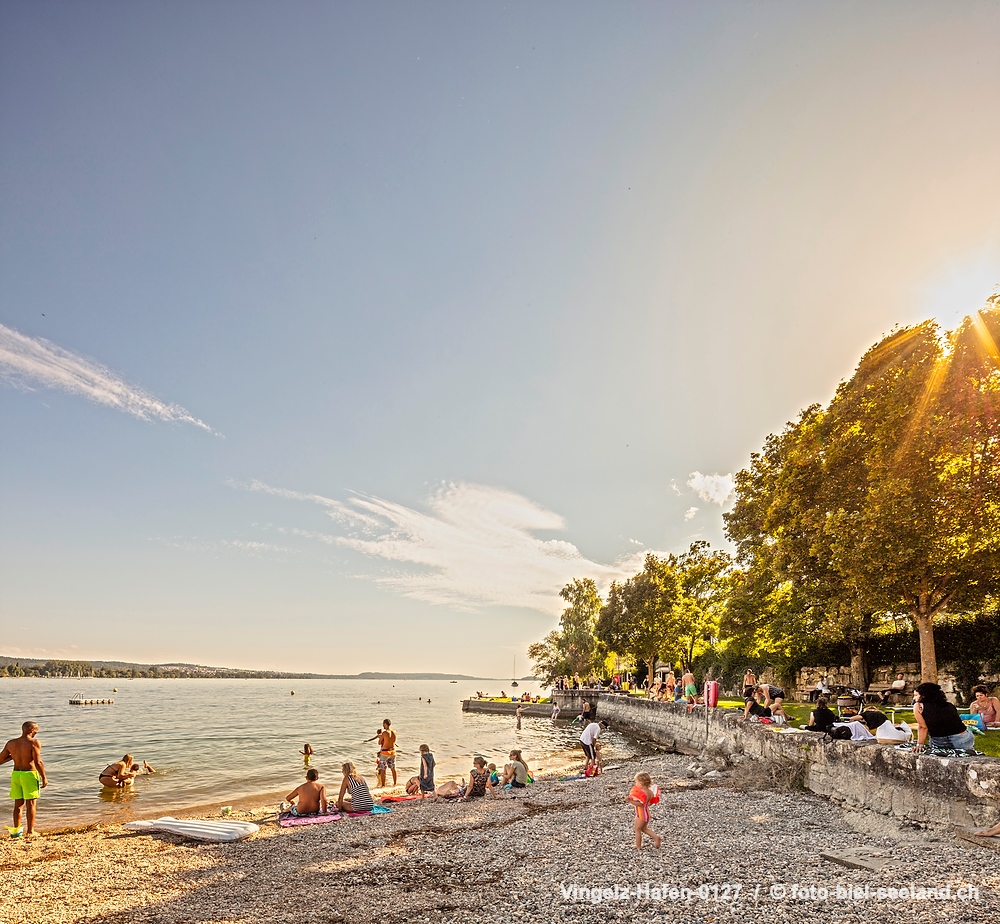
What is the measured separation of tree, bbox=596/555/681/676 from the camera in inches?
1759

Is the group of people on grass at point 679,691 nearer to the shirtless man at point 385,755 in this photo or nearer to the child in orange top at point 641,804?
the shirtless man at point 385,755

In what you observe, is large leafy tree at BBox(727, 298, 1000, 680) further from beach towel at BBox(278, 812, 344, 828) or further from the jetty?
the jetty

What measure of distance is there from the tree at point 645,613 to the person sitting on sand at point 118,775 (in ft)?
114

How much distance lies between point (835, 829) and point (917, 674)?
55.7 feet

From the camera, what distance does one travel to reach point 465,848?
31.8ft

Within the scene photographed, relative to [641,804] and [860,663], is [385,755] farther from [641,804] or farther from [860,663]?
[860,663]

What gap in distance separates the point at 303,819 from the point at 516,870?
7.04m

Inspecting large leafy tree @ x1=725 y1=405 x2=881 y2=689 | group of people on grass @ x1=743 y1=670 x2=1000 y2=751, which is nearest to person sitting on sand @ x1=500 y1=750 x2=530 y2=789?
group of people on grass @ x1=743 y1=670 x2=1000 y2=751

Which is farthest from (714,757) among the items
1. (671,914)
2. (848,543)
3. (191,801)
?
(191,801)

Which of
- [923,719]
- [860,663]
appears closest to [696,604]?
[860,663]

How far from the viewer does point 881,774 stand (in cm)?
1013

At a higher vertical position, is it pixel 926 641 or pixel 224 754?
pixel 926 641

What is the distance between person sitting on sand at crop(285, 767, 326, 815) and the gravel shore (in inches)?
37.1

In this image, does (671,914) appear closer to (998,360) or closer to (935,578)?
(935,578)
